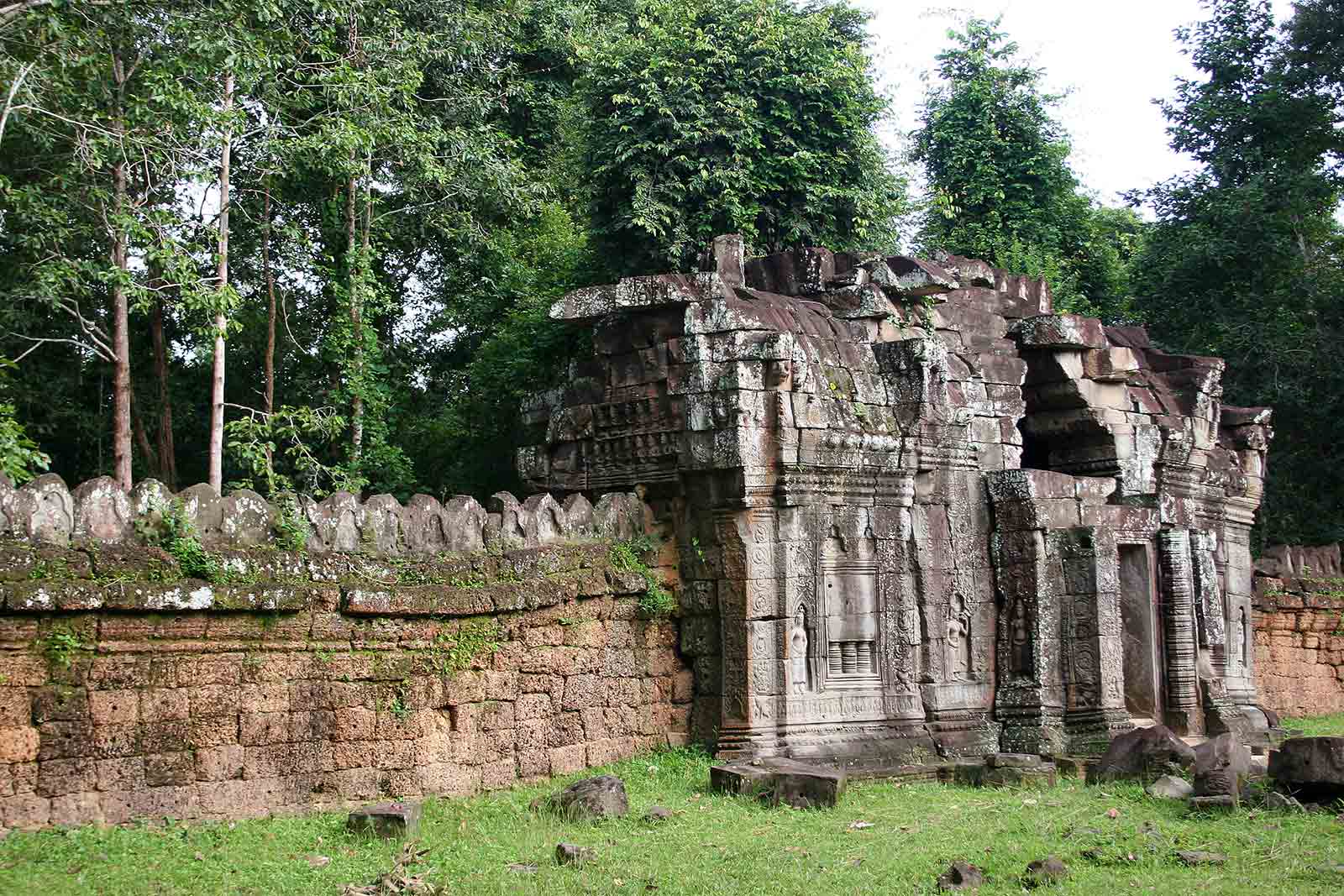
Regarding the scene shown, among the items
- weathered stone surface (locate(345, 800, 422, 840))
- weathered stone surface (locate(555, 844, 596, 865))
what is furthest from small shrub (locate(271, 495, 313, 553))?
weathered stone surface (locate(555, 844, 596, 865))

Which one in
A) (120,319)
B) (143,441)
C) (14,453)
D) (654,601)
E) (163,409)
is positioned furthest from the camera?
(143,441)

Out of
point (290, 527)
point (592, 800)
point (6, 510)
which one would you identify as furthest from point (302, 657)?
point (592, 800)

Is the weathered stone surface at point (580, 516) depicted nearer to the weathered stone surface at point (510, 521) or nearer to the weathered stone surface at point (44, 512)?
the weathered stone surface at point (510, 521)

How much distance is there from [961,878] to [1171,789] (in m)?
3.36

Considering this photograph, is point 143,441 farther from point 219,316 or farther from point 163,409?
point 219,316

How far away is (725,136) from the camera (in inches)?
679

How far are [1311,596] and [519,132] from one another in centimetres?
1340

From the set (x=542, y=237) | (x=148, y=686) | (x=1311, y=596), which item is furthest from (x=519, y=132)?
(x=148, y=686)

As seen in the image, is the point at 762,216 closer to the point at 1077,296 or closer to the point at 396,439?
the point at 396,439

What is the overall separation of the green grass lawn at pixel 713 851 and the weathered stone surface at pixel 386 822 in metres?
0.08

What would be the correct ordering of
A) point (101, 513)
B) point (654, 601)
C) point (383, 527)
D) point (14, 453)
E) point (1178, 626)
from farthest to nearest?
point (1178, 626), point (654, 601), point (14, 453), point (383, 527), point (101, 513)

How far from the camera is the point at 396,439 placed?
1770 centimetres

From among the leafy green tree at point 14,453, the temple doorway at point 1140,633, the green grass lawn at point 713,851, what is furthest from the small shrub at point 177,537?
the temple doorway at point 1140,633

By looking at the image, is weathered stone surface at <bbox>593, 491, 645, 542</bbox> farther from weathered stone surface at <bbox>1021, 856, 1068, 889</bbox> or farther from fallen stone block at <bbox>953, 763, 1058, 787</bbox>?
weathered stone surface at <bbox>1021, 856, 1068, 889</bbox>
